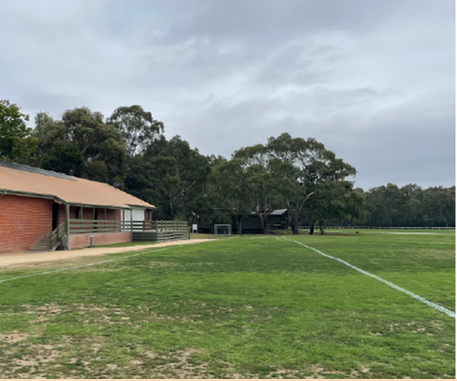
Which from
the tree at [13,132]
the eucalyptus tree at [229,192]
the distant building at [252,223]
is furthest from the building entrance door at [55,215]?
the distant building at [252,223]

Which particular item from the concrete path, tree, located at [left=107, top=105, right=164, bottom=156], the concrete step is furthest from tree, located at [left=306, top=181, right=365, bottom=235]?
the concrete path

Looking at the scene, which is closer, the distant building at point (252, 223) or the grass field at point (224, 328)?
the grass field at point (224, 328)

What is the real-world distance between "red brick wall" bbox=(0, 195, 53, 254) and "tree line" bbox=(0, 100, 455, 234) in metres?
23.6

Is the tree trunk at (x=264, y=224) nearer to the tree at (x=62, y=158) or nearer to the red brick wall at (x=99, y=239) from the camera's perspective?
the tree at (x=62, y=158)

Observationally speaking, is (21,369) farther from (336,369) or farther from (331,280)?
(331,280)

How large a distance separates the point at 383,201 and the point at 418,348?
110 m

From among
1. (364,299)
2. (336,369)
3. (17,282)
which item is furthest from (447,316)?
(17,282)

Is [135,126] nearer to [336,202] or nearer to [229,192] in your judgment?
[229,192]

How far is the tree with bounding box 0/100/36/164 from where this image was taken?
33.0 metres

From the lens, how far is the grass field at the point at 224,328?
12.3 ft

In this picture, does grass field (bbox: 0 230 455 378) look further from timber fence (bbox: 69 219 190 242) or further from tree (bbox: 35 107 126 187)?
tree (bbox: 35 107 126 187)

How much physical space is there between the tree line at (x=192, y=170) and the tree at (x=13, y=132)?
9382 millimetres

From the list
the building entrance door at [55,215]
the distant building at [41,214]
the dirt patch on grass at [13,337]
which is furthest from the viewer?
the building entrance door at [55,215]

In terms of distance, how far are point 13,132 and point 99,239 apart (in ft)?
47.8
